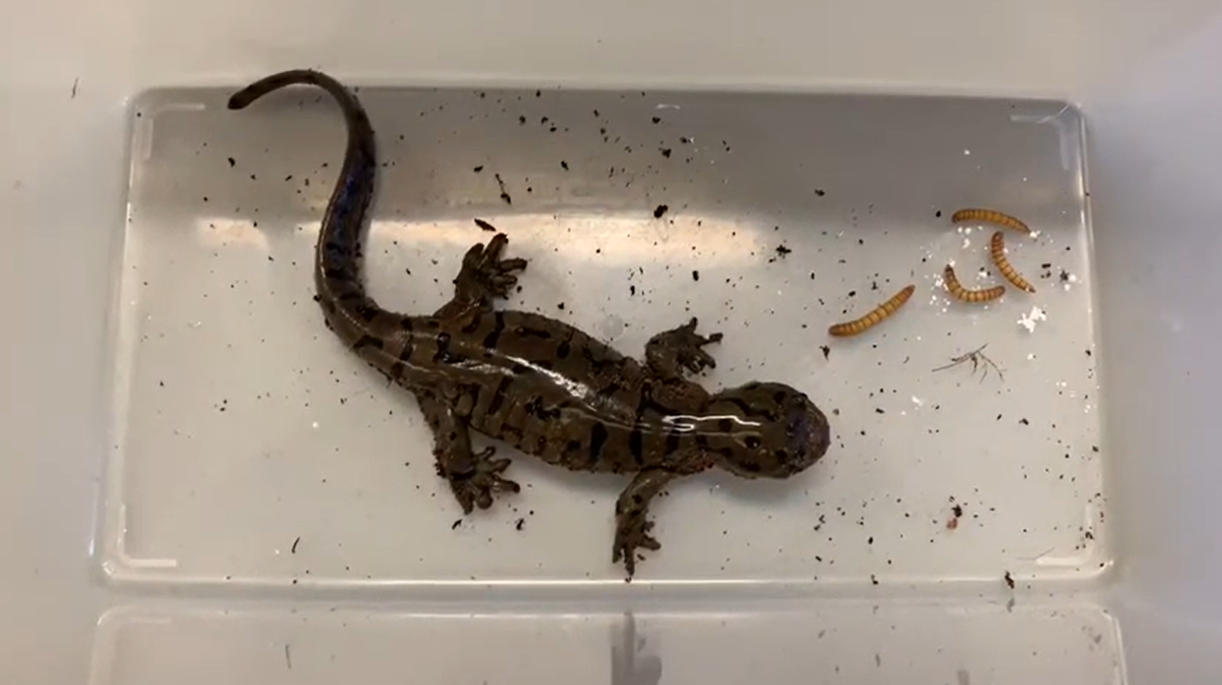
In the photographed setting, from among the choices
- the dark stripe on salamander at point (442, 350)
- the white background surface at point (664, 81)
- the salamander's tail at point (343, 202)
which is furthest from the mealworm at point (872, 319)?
the salamander's tail at point (343, 202)

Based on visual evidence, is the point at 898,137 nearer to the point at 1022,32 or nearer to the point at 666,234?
the point at 1022,32

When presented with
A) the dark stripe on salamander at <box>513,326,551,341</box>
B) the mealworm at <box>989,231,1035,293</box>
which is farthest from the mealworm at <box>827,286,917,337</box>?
the dark stripe on salamander at <box>513,326,551,341</box>

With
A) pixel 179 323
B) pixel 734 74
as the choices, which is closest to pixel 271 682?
pixel 179 323

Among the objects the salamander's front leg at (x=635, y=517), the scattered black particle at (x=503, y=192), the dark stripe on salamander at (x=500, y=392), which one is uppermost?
the scattered black particle at (x=503, y=192)

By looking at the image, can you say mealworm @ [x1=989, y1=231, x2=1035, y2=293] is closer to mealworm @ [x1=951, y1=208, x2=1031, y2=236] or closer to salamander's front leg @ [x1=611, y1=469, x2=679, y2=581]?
mealworm @ [x1=951, y1=208, x2=1031, y2=236]

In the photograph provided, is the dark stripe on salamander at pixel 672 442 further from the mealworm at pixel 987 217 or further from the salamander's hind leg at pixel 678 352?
the mealworm at pixel 987 217

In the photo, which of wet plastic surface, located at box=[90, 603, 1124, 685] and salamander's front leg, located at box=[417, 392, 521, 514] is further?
wet plastic surface, located at box=[90, 603, 1124, 685]
